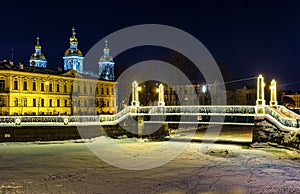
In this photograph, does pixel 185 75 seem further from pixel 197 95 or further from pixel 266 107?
pixel 266 107

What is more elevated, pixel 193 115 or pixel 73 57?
pixel 73 57

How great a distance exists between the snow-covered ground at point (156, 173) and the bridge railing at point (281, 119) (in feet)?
7.31

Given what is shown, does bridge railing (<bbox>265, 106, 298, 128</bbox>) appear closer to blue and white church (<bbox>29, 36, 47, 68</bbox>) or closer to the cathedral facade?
the cathedral facade

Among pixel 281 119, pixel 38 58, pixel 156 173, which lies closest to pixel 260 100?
pixel 281 119

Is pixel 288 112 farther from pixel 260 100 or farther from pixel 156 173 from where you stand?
pixel 156 173

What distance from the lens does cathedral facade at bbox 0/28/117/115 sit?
58.5 m

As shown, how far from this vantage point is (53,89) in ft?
218

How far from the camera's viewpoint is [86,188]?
17734 millimetres

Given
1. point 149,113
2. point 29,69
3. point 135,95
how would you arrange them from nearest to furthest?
1. point 149,113
2. point 135,95
3. point 29,69

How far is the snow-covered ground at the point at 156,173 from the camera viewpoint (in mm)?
17672

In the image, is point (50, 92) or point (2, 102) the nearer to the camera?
point (2, 102)

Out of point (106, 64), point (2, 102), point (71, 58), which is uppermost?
point (71, 58)

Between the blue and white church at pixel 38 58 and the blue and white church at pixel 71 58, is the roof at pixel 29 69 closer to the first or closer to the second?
the blue and white church at pixel 71 58

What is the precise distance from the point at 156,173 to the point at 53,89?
1899 inches
